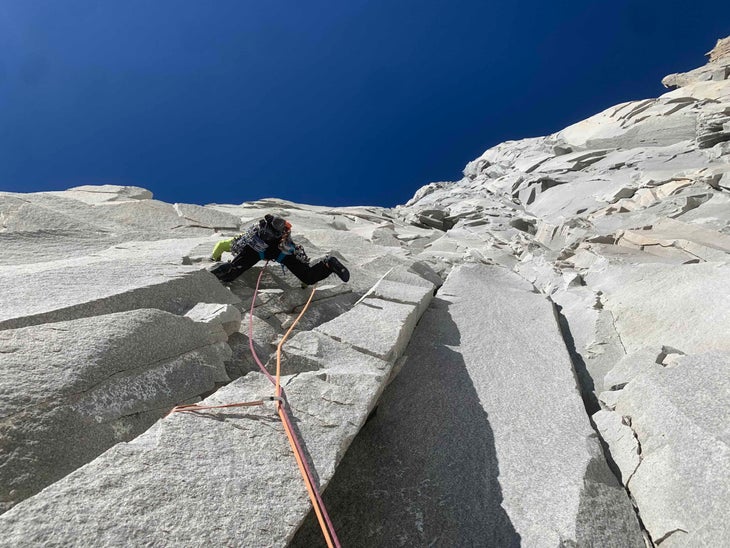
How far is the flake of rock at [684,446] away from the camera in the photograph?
264cm

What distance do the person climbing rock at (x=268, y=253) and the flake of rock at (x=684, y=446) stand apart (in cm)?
390

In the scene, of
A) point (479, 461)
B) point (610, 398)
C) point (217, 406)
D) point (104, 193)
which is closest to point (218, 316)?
point (217, 406)

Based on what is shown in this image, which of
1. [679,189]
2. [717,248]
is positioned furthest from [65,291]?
[679,189]

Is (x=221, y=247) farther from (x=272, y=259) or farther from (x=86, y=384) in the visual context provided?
(x=86, y=384)

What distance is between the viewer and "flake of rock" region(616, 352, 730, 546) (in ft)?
8.68

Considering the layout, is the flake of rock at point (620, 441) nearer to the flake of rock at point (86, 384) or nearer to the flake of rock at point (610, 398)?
the flake of rock at point (610, 398)

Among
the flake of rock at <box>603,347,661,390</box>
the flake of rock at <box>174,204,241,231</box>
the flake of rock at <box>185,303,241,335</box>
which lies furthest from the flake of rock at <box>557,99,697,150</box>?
the flake of rock at <box>185,303,241,335</box>

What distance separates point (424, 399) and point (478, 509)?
1239 millimetres

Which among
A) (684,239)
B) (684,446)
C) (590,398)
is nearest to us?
(684,446)

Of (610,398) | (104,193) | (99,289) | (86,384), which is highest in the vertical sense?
(104,193)

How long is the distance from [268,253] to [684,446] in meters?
4.96

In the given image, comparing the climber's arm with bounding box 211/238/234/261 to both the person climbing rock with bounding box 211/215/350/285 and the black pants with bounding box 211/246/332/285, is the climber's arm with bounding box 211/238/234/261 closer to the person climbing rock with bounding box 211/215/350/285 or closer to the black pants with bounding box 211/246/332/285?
the person climbing rock with bounding box 211/215/350/285

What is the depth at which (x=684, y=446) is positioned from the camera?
3.03m

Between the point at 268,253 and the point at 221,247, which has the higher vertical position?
the point at 221,247
